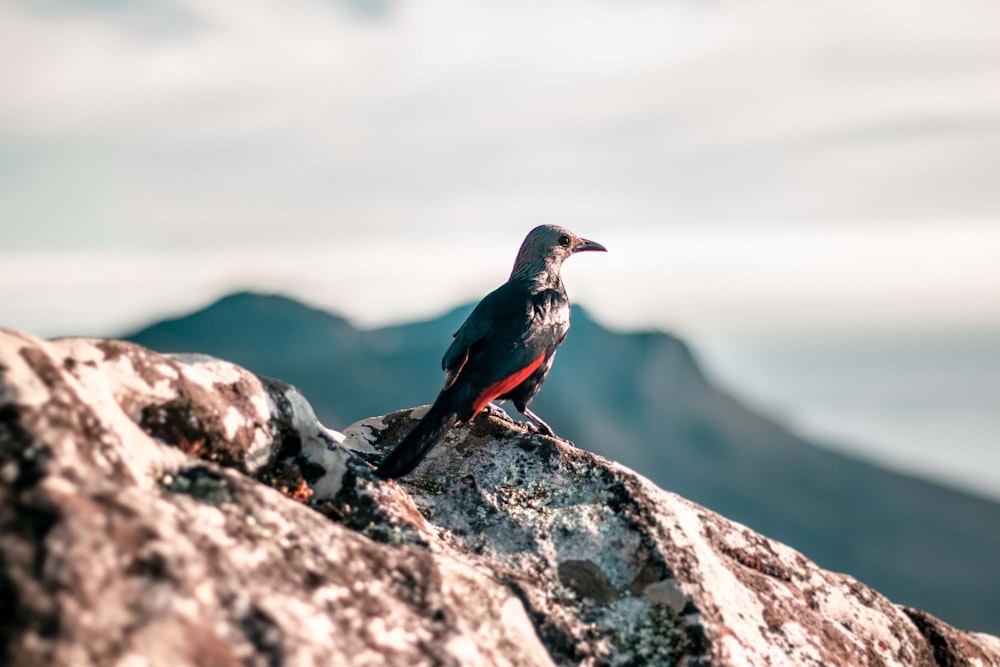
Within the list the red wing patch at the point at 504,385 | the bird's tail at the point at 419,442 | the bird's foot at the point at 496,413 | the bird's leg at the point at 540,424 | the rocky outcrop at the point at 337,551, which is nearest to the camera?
the rocky outcrop at the point at 337,551

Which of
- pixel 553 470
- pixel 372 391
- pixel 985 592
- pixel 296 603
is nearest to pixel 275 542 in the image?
pixel 296 603

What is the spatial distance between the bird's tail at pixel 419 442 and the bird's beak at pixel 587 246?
4.21 meters

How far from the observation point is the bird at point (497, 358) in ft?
20.2

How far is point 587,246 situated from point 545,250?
76cm

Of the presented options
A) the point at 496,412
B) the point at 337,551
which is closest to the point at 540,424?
the point at 496,412

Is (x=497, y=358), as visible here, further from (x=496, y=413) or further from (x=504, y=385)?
(x=496, y=413)

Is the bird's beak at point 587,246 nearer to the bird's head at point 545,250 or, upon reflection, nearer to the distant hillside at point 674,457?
the bird's head at point 545,250

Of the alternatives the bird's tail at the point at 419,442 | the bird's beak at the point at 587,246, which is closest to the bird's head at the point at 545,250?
the bird's beak at the point at 587,246

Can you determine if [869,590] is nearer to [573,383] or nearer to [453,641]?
[453,641]

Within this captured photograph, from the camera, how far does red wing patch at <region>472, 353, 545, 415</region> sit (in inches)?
265

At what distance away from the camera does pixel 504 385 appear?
7.18m

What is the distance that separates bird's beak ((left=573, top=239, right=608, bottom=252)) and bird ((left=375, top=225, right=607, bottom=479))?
3.05ft

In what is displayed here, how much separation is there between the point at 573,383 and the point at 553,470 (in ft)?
229

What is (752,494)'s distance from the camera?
74312mm
